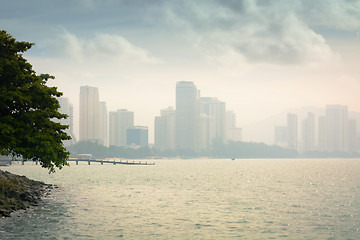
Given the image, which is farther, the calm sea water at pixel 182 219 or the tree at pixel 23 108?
the tree at pixel 23 108

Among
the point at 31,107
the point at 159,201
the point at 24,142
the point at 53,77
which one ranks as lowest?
the point at 159,201

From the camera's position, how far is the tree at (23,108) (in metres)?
44.0

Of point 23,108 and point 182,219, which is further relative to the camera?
point 23,108

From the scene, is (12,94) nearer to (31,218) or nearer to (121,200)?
(31,218)

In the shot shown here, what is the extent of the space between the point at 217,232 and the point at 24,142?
79.3 ft

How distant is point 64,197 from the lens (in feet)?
204

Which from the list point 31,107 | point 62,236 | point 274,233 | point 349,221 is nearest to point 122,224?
point 62,236

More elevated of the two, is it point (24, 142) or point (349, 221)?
point (24, 142)

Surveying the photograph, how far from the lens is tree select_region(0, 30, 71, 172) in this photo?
43969 millimetres

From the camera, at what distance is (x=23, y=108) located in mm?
46812

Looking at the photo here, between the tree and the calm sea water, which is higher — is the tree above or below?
above

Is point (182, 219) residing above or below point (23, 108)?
below

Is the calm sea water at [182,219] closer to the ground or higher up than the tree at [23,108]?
closer to the ground

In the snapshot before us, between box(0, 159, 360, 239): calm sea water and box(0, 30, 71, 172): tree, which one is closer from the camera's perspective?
box(0, 159, 360, 239): calm sea water
